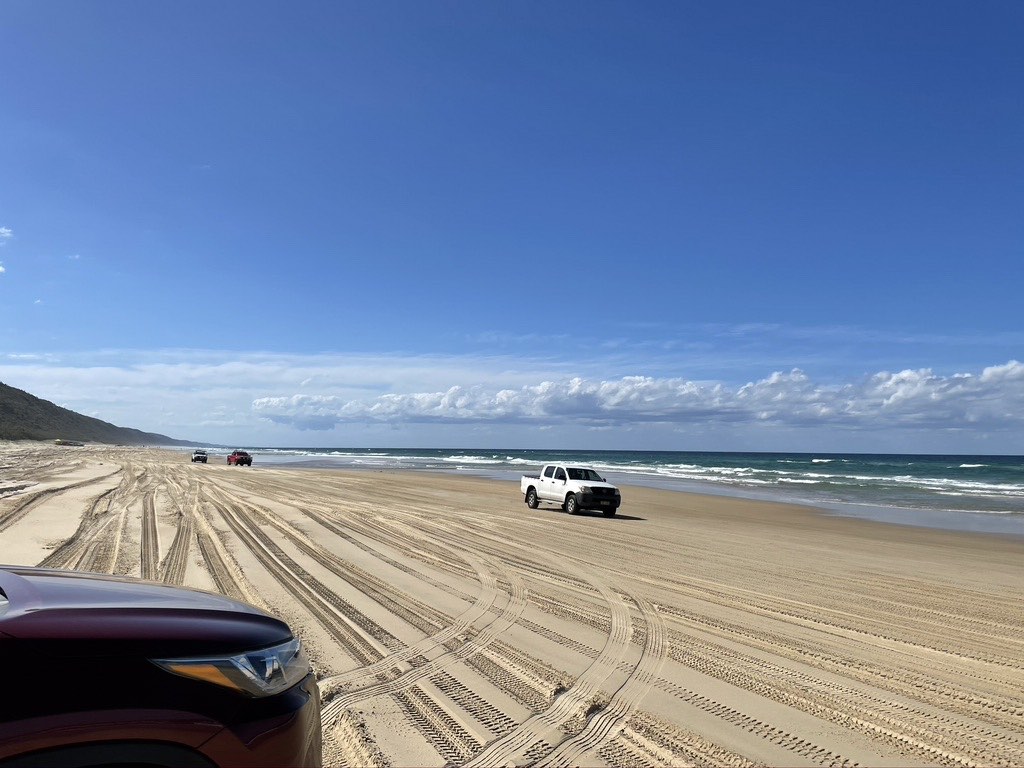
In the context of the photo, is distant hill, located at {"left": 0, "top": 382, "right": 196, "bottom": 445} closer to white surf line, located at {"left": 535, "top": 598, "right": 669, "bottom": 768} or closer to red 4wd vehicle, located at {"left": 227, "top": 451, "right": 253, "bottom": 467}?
red 4wd vehicle, located at {"left": 227, "top": 451, "right": 253, "bottom": 467}

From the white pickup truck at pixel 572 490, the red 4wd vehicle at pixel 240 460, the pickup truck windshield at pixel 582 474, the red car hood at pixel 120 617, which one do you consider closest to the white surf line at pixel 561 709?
the red car hood at pixel 120 617

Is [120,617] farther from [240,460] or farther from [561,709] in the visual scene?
[240,460]

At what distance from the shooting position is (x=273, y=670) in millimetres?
2600

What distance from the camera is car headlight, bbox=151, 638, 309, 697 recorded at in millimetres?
2316

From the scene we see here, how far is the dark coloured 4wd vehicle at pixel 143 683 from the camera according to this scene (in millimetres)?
1985

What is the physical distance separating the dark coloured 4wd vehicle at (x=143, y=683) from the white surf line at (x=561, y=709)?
193 centimetres

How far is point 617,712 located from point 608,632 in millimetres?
2298

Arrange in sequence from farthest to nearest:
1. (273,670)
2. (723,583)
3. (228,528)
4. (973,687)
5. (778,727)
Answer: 1. (228,528)
2. (723,583)
3. (973,687)
4. (778,727)
5. (273,670)

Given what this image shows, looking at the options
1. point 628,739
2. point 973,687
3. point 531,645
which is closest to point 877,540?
point 973,687

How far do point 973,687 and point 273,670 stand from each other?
6.15 meters

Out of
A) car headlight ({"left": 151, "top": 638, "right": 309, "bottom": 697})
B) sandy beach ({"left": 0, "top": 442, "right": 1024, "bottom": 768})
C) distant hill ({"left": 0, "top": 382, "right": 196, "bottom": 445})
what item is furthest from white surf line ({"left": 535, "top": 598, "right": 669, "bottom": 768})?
distant hill ({"left": 0, "top": 382, "right": 196, "bottom": 445})

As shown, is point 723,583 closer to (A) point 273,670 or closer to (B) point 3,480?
(A) point 273,670

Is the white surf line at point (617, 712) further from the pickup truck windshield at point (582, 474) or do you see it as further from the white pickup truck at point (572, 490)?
the pickup truck windshield at point (582, 474)

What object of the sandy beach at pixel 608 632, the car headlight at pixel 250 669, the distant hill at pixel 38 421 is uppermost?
the distant hill at pixel 38 421
